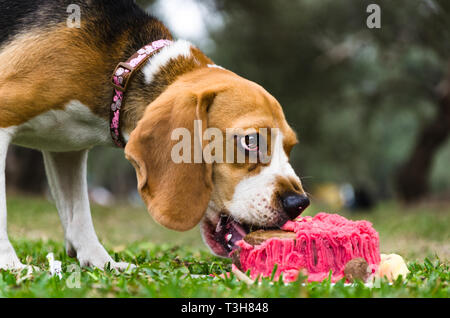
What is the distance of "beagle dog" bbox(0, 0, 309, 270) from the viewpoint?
3.49m

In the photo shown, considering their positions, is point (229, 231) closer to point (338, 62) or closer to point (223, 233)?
point (223, 233)

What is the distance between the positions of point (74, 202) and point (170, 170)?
143 cm

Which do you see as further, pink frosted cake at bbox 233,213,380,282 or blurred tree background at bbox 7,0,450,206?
blurred tree background at bbox 7,0,450,206

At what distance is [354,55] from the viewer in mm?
16016

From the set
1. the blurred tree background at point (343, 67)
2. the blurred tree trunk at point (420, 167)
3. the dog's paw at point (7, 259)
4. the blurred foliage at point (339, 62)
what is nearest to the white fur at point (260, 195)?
the dog's paw at point (7, 259)

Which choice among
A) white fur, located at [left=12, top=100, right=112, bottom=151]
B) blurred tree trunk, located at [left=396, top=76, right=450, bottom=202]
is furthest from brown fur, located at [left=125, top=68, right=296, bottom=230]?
blurred tree trunk, located at [left=396, top=76, right=450, bottom=202]

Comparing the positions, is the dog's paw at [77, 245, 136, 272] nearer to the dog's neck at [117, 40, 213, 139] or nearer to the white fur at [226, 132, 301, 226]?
the dog's neck at [117, 40, 213, 139]

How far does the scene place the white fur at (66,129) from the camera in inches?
155

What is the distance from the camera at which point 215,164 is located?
11.7ft

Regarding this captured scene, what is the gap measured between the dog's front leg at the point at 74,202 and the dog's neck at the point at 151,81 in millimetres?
879

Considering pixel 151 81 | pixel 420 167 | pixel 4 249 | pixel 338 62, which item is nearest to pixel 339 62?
pixel 338 62
